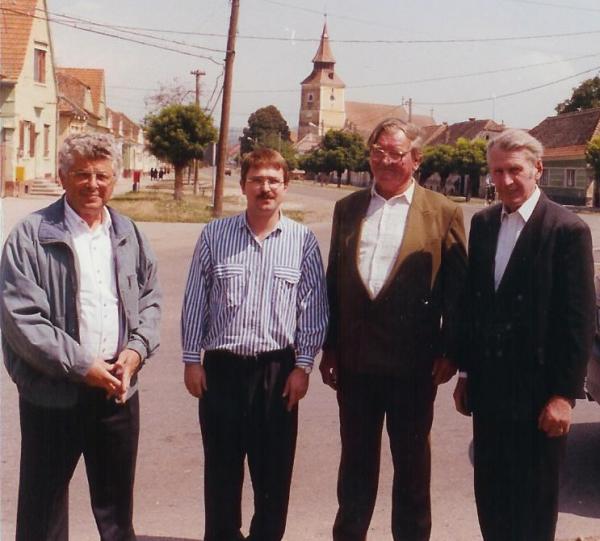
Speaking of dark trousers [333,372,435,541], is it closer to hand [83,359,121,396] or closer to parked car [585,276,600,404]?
hand [83,359,121,396]

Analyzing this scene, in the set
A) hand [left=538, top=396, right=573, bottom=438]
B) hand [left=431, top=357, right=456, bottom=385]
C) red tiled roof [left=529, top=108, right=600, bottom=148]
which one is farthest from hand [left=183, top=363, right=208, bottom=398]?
red tiled roof [left=529, top=108, right=600, bottom=148]

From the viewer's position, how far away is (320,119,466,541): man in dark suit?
3932 mm

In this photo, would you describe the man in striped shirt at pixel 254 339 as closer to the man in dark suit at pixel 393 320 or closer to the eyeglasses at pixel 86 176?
the man in dark suit at pixel 393 320

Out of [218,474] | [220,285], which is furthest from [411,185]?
[218,474]

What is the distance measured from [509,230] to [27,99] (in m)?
34.2

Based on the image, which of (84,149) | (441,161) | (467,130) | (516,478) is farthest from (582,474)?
(467,130)

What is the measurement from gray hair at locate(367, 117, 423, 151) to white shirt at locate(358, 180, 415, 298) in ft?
0.67

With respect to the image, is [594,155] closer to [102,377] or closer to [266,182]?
[266,182]

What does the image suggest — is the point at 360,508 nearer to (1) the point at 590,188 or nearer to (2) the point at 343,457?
Answer: (2) the point at 343,457

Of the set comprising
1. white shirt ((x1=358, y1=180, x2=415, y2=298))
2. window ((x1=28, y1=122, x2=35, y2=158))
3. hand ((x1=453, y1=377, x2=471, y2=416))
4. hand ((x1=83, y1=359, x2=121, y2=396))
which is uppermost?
window ((x1=28, y1=122, x2=35, y2=158))

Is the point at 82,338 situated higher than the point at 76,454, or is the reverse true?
the point at 82,338

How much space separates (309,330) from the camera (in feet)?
13.0

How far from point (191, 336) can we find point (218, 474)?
0.67 metres

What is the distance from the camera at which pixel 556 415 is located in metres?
3.58
